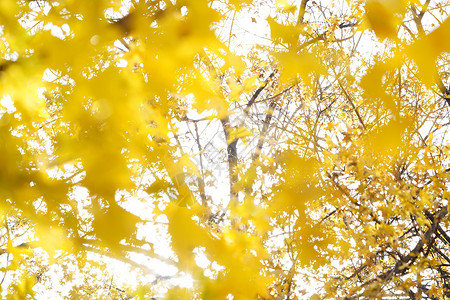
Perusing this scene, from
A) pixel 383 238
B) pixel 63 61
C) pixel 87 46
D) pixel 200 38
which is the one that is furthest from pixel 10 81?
pixel 383 238

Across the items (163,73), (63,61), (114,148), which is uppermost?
(63,61)

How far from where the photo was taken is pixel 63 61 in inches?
72.2

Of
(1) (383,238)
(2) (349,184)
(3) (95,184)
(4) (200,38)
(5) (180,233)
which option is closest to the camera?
(3) (95,184)

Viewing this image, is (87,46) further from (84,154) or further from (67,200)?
(67,200)

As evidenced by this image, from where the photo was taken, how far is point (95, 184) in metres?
1.57

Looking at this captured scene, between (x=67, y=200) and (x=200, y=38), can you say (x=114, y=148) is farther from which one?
(x=200, y=38)

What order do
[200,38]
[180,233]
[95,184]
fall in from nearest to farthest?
[95,184]
[180,233]
[200,38]

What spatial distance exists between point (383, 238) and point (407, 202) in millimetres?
438

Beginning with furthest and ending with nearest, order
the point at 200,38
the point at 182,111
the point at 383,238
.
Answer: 1. the point at 182,111
2. the point at 383,238
3. the point at 200,38

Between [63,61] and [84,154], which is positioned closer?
[84,154]

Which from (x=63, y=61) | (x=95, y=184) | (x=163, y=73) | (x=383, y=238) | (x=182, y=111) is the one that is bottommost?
(x=383, y=238)

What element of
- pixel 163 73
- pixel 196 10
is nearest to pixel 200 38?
pixel 196 10

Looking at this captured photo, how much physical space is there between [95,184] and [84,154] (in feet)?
0.52

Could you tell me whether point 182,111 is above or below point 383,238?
above
